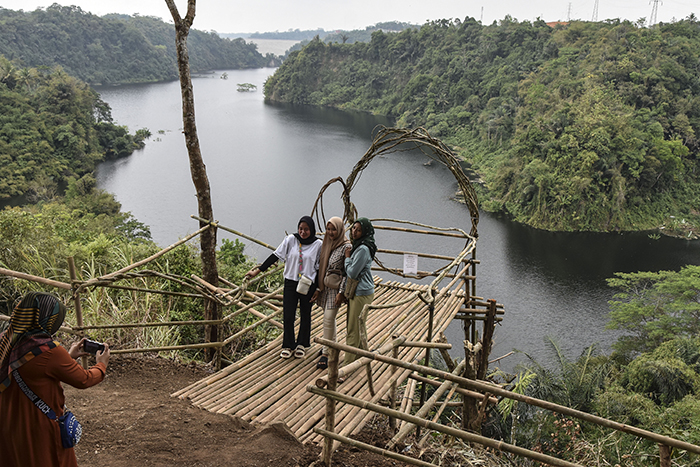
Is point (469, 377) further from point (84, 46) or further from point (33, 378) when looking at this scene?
point (84, 46)

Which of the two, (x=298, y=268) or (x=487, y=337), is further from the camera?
(x=487, y=337)

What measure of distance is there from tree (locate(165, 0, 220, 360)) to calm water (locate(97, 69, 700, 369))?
1104cm

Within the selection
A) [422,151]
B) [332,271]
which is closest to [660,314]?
[422,151]

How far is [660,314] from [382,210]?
14.3m

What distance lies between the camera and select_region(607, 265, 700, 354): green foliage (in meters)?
14.9

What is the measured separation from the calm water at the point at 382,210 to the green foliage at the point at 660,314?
3.09ft

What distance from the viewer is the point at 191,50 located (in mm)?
89500

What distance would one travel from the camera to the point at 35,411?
2.22 meters

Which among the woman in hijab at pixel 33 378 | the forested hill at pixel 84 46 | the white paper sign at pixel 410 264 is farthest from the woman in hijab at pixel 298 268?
the forested hill at pixel 84 46

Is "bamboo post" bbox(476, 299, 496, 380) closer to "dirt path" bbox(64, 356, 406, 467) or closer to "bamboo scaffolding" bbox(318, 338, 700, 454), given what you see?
"dirt path" bbox(64, 356, 406, 467)

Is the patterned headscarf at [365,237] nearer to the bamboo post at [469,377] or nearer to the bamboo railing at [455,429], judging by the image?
the bamboo railing at [455,429]

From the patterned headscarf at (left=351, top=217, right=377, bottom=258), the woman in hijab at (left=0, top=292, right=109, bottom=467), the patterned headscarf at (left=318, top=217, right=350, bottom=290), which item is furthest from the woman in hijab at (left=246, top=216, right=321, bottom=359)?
the woman in hijab at (left=0, top=292, right=109, bottom=467)

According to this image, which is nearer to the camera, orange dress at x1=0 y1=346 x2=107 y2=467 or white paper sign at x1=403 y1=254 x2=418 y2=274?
orange dress at x1=0 y1=346 x2=107 y2=467

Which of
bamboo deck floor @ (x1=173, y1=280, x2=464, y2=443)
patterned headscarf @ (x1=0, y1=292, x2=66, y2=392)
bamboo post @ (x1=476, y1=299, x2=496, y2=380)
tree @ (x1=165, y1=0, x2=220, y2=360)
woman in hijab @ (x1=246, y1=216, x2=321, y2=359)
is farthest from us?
bamboo post @ (x1=476, y1=299, x2=496, y2=380)
